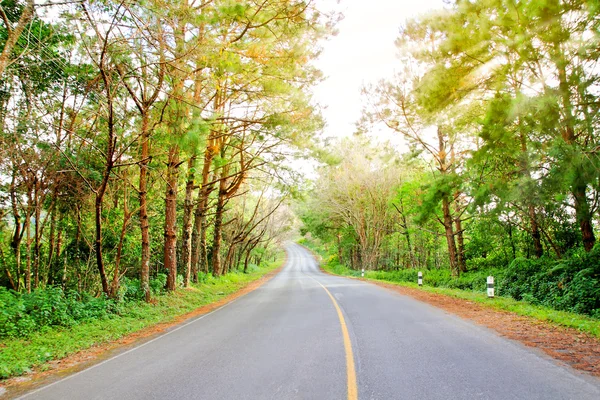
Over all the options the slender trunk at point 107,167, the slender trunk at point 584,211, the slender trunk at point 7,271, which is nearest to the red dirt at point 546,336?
the slender trunk at point 584,211

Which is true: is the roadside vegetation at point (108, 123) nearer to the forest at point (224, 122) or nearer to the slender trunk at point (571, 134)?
the forest at point (224, 122)

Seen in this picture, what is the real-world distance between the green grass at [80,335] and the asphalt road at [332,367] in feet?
3.57

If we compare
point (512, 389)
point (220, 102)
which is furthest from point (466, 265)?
point (512, 389)

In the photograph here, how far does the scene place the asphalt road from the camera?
3727 mm

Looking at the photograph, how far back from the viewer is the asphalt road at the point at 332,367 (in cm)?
373

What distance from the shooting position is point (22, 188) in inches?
356

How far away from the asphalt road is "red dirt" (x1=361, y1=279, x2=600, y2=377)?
0.33m

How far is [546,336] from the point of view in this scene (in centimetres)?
609

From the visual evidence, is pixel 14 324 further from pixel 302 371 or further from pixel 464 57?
pixel 464 57

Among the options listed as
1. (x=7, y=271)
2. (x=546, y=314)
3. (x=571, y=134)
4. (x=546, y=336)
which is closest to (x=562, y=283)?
(x=546, y=314)

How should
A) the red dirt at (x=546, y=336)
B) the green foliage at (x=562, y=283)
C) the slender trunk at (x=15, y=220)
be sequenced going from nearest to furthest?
the red dirt at (x=546, y=336)
the green foliage at (x=562, y=283)
the slender trunk at (x=15, y=220)

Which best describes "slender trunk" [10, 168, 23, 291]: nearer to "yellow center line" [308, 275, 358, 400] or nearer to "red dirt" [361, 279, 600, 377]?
"yellow center line" [308, 275, 358, 400]

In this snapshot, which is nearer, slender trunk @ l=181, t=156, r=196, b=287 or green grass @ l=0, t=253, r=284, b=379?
green grass @ l=0, t=253, r=284, b=379

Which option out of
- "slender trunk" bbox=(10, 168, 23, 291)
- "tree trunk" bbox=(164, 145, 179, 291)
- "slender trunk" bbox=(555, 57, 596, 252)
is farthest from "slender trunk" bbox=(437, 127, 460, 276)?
"slender trunk" bbox=(10, 168, 23, 291)
